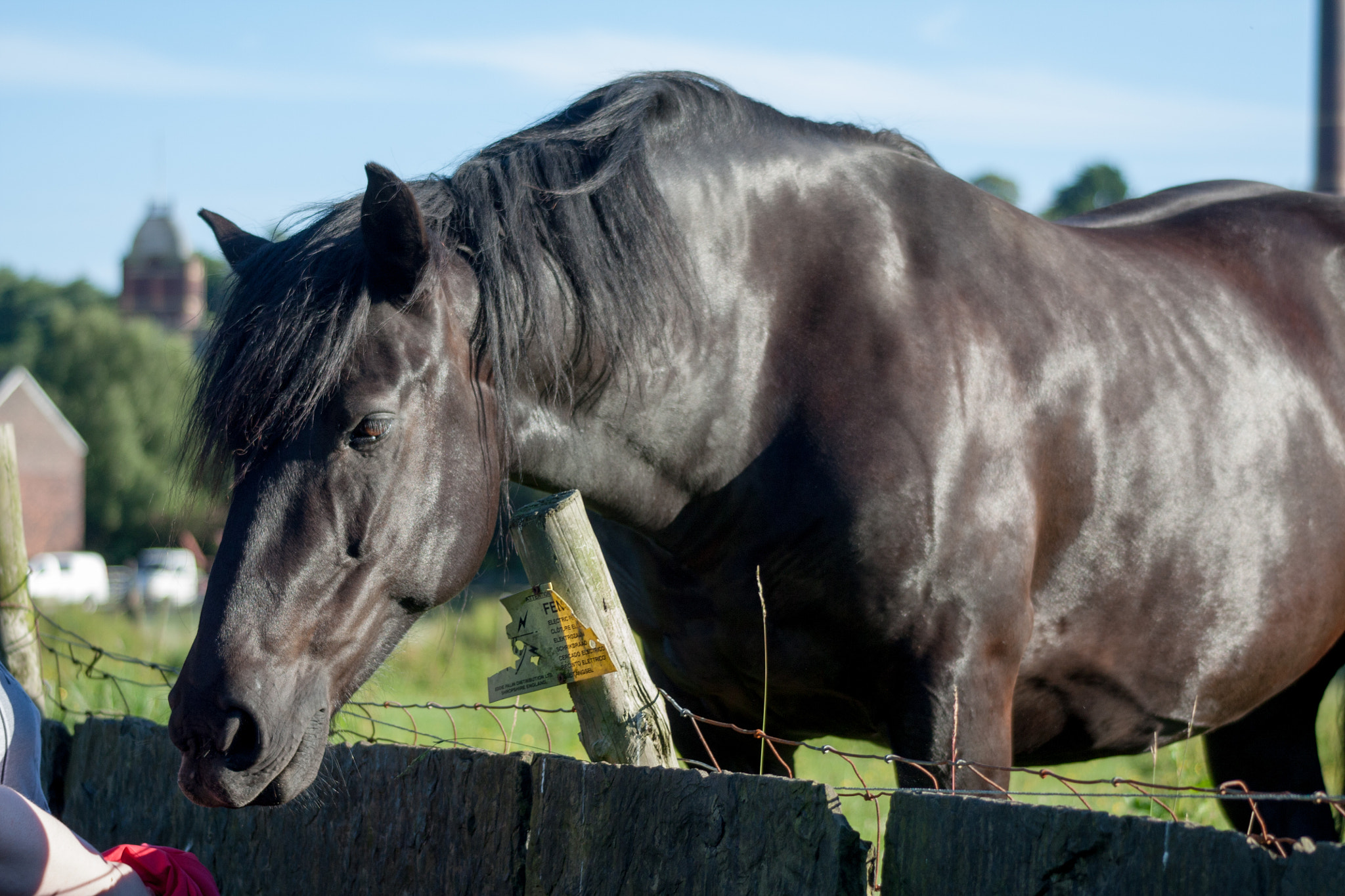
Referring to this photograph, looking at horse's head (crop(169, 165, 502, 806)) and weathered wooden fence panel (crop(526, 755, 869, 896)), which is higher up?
horse's head (crop(169, 165, 502, 806))

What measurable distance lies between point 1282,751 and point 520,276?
300cm

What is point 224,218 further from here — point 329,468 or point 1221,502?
point 1221,502

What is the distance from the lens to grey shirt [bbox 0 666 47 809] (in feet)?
7.23

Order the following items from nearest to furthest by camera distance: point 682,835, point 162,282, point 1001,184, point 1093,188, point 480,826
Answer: point 682,835 < point 480,826 < point 1093,188 < point 1001,184 < point 162,282

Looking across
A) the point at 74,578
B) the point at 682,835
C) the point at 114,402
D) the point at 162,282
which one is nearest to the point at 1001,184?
the point at 114,402

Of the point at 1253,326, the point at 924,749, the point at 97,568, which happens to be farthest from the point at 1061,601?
the point at 97,568

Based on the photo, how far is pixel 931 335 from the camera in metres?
2.67

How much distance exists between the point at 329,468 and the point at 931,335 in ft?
4.43

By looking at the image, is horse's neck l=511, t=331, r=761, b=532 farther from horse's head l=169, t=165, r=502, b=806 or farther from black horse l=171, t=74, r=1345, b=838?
horse's head l=169, t=165, r=502, b=806

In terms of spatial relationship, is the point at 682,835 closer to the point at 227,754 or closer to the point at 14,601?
the point at 227,754

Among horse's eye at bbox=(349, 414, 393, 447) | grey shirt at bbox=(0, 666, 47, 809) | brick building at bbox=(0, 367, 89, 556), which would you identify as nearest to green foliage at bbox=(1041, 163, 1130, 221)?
brick building at bbox=(0, 367, 89, 556)

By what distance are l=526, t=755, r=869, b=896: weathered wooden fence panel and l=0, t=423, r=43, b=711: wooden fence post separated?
2183 millimetres

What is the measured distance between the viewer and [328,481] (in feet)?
7.18

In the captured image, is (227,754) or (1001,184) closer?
(227,754)
